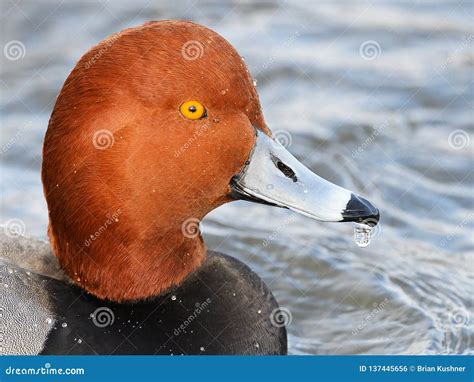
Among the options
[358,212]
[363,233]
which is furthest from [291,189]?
[363,233]

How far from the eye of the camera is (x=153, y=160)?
11.5 feet

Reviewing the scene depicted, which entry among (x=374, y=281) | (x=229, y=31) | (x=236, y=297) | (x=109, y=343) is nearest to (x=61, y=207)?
(x=109, y=343)

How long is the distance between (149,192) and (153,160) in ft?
0.41

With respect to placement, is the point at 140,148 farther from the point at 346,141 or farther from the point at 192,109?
the point at 346,141

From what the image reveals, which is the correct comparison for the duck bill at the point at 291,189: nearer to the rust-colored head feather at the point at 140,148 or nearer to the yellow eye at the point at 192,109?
the rust-colored head feather at the point at 140,148

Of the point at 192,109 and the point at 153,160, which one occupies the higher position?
the point at 192,109

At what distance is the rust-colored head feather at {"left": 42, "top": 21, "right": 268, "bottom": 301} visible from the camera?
11.2ft

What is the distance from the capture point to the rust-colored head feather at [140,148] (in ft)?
11.2

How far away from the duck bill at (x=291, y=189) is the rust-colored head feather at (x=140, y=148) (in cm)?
6

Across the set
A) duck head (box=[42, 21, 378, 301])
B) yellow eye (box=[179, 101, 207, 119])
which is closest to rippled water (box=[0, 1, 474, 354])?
duck head (box=[42, 21, 378, 301])

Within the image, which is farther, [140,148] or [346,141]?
[346,141]

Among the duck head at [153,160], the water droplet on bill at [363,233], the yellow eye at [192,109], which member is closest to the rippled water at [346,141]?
the water droplet on bill at [363,233]

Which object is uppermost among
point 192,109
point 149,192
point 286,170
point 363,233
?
point 192,109

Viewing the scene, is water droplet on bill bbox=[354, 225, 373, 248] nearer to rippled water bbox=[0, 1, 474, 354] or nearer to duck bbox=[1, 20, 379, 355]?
duck bbox=[1, 20, 379, 355]
